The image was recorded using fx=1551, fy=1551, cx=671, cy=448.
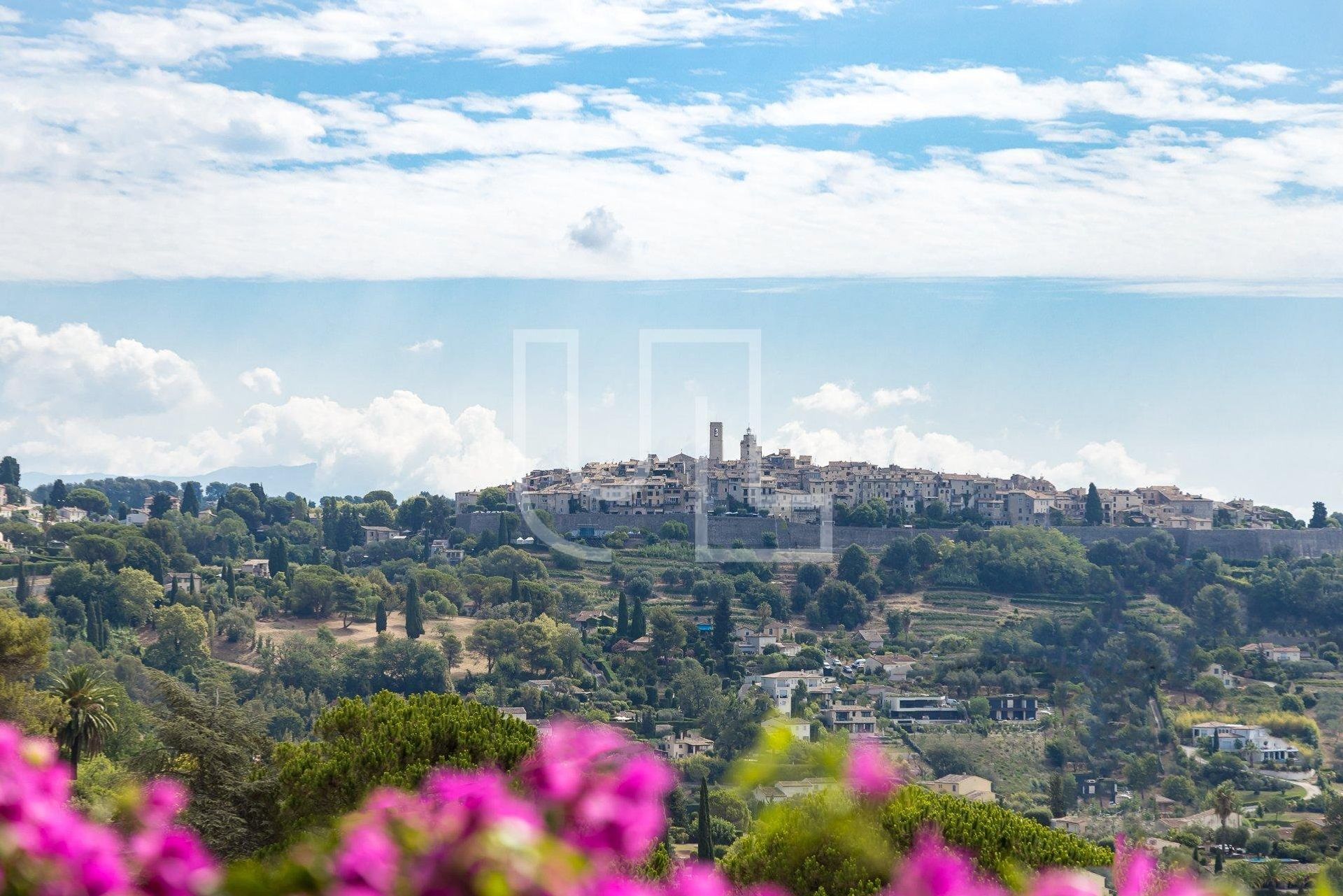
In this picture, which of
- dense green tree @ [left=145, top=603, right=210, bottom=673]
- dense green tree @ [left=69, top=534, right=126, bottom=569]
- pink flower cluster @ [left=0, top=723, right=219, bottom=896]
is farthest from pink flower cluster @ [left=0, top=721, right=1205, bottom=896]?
dense green tree @ [left=69, top=534, right=126, bottom=569]

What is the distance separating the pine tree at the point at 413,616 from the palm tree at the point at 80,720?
3357 cm

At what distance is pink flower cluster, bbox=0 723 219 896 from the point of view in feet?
5.01

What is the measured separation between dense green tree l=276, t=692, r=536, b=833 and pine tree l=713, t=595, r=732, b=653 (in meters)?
40.5

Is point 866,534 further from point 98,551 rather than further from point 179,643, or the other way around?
point 98,551

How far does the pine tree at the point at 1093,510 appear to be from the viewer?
66.7 m

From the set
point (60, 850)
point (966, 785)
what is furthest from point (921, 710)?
point (60, 850)

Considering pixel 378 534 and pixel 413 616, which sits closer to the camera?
pixel 413 616

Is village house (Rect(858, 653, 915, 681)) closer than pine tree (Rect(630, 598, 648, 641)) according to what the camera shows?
Yes

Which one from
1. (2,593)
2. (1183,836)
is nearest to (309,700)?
(2,593)

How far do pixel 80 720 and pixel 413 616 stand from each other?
114 feet

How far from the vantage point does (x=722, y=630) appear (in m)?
51.3

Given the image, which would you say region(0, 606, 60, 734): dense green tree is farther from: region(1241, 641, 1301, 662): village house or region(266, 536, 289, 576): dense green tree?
region(1241, 641, 1301, 662): village house

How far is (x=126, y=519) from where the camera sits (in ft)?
241

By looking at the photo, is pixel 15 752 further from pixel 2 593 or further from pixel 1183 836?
pixel 2 593
